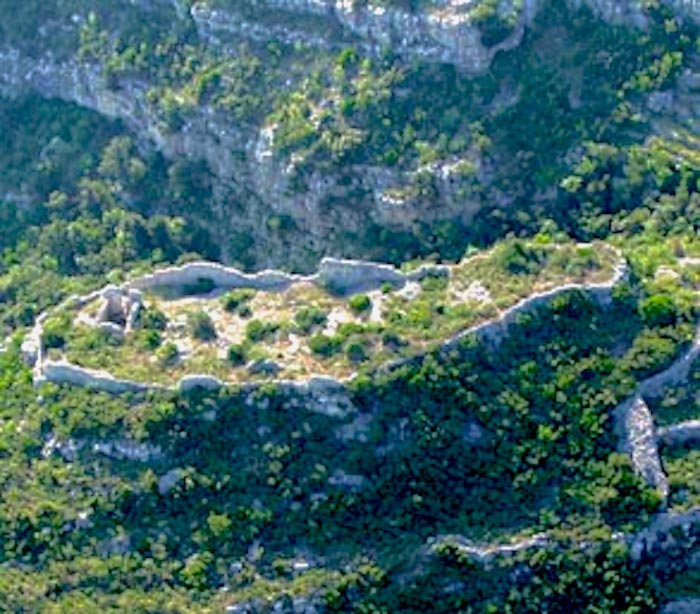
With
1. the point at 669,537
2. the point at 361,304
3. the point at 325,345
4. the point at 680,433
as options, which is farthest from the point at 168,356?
the point at 669,537

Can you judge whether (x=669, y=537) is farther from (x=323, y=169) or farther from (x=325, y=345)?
(x=323, y=169)

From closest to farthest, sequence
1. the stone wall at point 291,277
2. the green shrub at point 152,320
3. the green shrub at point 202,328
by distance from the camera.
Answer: the green shrub at point 202,328 → the green shrub at point 152,320 → the stone wall at point 291,277

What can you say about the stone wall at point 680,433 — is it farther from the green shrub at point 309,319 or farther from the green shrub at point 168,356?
the green shrub at point 168,356

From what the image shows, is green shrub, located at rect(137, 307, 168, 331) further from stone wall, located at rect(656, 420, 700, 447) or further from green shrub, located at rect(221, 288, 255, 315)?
stone wall, located at rect(656, 420, 700, 447)

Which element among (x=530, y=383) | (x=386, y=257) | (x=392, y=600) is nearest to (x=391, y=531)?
(x=392, y=600)

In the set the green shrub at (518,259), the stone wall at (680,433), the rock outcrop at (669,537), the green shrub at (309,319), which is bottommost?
the rock outcrop at (669,537)

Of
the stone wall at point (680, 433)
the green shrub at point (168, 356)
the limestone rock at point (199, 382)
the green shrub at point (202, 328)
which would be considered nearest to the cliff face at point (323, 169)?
the green shrub at point (202, 328)

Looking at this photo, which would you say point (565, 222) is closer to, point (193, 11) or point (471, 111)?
point (471, 111)

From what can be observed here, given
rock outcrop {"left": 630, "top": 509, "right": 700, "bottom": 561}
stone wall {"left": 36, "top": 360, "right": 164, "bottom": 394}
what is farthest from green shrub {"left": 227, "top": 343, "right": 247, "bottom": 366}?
rock outcrop {"left": 630, "top": 509, "right": 700, "bottom": 561}
